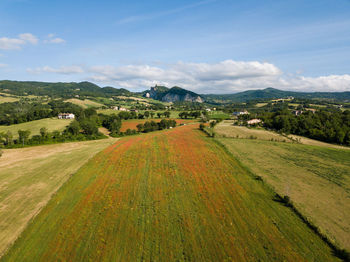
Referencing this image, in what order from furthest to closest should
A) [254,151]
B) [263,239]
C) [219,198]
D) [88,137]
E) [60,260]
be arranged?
[88,137], [254,151], [219,198], [263,239], [60,260]

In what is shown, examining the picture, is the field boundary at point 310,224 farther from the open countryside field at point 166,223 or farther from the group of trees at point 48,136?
the group of trees at point 48,136

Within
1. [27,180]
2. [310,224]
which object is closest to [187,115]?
[27,180]

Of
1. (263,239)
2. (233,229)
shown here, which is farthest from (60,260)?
(263,239)

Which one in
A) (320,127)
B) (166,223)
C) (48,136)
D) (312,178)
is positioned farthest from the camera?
(320,127)

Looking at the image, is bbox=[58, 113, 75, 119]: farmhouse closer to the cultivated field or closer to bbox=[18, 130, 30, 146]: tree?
bbox=[18, 130, 30, 146]: tree

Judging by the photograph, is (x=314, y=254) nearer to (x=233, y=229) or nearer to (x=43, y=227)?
(x=233, y=229)

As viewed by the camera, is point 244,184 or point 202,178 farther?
point 202,178

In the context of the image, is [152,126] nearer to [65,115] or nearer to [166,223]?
[65,115]
